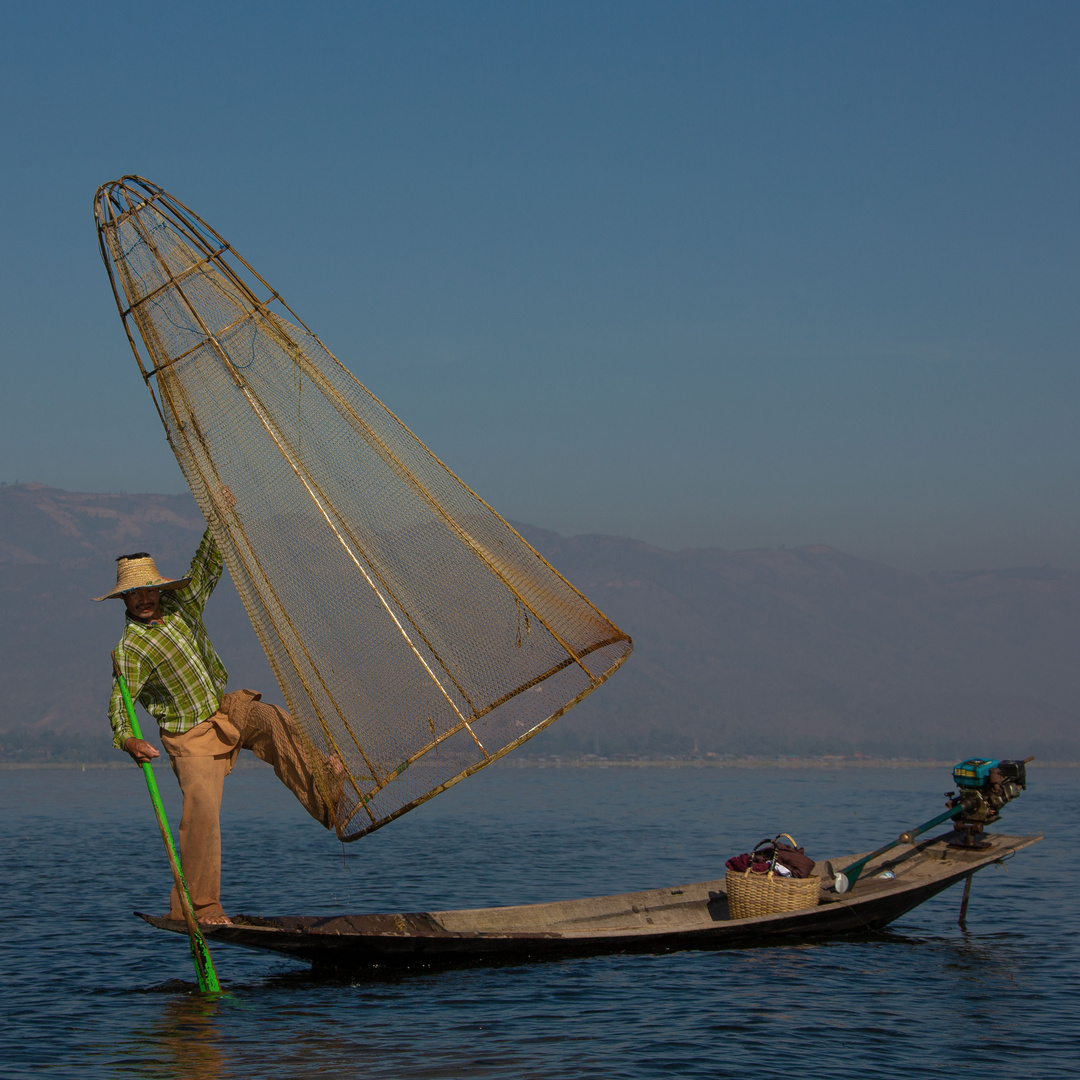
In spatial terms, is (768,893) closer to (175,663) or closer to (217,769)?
(217,769)

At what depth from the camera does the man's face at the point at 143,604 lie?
9445 mm

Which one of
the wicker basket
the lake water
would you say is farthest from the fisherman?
the wicker basket

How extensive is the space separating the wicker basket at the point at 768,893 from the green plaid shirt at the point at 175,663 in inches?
215

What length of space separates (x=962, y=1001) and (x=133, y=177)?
9.83 m

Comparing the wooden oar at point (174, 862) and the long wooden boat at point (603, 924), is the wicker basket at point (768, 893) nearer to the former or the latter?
the long wooden boat at point (603, 924)

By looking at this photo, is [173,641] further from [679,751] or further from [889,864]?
[679,751]

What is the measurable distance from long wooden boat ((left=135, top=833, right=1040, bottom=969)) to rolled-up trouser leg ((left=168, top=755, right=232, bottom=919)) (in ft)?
0.92

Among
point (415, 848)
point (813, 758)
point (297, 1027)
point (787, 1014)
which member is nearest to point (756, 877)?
point (787, 1014)

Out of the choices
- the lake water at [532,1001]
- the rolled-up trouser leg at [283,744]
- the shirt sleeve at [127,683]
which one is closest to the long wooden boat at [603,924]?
the lake water at [532,1001]

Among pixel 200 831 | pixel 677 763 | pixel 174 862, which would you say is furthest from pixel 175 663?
pixel 677 763

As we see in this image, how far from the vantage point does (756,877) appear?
12.1 metres

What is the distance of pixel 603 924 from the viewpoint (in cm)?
1269

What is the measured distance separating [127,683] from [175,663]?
407mm

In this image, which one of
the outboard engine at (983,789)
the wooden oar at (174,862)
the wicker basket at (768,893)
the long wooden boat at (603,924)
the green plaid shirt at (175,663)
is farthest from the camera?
the outboard engine at (983,789)
